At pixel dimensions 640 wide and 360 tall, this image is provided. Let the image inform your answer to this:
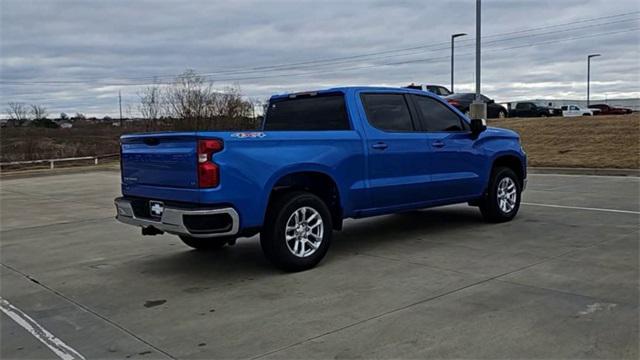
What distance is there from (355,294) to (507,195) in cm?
442

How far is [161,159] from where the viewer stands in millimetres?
6086

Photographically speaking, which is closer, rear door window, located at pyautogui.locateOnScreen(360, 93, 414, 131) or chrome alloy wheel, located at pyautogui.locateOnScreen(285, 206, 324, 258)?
chrome alloy wheel, located at pyautogui.locateOnScreen(285, 206, 324, 258)

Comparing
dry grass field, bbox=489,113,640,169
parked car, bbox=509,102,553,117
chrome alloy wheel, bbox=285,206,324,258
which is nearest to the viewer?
chrome alloy wheel, bbox=285,206,324,258

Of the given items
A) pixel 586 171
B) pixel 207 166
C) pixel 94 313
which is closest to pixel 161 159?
pixel 207 166

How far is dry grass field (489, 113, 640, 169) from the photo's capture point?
18141 millimetres

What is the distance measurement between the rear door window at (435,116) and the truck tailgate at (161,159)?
331 centimetres

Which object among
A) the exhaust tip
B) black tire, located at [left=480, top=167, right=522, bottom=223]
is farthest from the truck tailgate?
black tire, located at [left=480, top=167, right=522, bottom=223]

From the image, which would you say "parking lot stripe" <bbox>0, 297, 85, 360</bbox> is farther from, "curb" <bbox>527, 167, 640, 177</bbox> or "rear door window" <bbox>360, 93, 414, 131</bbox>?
"curb" <bbox>527, 167, 640, 177</bbox>

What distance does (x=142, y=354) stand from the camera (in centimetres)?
423

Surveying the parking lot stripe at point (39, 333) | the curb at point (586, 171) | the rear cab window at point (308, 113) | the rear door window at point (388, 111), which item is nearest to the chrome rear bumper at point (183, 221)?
the parking lot stripe at point (39, 333)

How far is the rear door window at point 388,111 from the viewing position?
7.30 m

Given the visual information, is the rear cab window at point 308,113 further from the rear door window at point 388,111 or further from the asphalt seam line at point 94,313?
the asphalt seam line at point 94,313

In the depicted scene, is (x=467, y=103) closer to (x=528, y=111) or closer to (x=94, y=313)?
(x=528, y=111)

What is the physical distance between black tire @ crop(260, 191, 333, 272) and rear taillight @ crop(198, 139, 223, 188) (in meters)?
0.76
